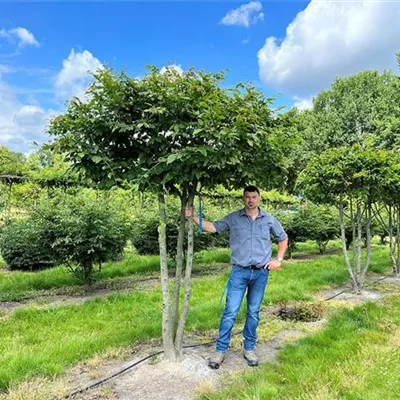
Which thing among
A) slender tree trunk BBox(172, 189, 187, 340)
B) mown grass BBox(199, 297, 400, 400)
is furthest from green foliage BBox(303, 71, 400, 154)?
slender tree trunk BBox(172, 189, 187, 340)

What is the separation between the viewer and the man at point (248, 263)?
11.9ft

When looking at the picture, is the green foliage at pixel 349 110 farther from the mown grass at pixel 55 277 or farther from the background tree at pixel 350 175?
the background tree at pixel 350 175

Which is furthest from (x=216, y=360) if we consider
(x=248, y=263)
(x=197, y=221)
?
(x=197, y=221)

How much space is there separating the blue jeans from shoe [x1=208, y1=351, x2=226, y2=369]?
45mm

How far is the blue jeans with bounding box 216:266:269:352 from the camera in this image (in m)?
3.62

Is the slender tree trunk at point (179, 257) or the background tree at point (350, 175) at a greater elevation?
the background tree at point (350, 175)

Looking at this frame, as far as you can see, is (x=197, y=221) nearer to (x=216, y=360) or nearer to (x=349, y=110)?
(x=216, y=360)

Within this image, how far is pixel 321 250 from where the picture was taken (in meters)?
13.9

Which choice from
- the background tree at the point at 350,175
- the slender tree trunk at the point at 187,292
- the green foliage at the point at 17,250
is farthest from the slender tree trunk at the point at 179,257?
the green foliage at the point at 17,250

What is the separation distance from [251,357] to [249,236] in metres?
1.13

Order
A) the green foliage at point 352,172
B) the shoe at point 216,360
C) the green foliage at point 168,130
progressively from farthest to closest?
the green foliage at point 352,172, the shoe at point 216,360, the green foliage at point 168,130

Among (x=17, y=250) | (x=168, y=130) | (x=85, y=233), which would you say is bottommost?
(x=17, y=250)

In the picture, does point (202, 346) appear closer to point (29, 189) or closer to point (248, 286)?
point (248, 286)

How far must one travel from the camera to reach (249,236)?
3691 mm
